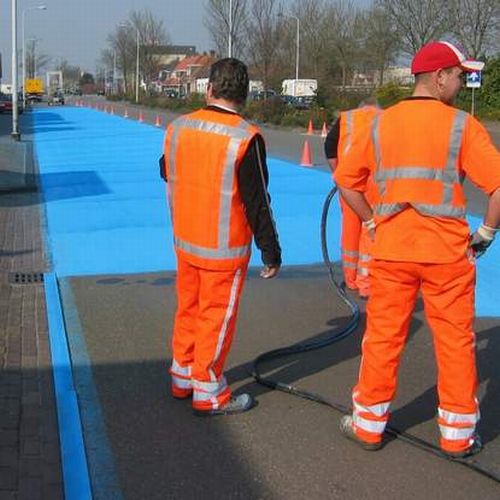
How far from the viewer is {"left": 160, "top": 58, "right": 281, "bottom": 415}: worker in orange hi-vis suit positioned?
13.2 ft

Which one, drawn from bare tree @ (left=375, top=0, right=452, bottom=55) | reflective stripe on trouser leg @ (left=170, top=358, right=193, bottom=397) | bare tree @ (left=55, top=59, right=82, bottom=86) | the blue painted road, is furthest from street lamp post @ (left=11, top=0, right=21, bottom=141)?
bare tree @ (left=55, top=59, right=82, bottom=86)

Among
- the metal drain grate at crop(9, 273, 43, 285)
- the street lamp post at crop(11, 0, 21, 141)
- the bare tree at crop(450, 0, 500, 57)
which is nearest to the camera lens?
the metal drain grate at crop(9, 273, 43, 285)

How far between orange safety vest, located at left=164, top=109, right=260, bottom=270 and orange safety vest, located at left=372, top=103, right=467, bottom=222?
2.33 ft

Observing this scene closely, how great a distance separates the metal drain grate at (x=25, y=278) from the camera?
7.49 meters

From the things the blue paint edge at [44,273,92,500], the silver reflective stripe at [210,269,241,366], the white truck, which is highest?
the white truck

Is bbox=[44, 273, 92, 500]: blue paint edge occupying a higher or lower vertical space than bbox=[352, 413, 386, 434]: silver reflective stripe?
lower

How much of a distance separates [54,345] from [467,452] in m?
2.97

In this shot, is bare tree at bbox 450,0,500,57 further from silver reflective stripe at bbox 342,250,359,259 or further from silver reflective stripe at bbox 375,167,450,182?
silver reflective stripe at bbox 375,167,450,182

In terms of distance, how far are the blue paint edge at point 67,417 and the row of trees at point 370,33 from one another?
109 ft

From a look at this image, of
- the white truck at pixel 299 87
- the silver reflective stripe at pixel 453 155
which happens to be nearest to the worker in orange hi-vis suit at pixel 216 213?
the silver reflective stripe at pixel 453 155

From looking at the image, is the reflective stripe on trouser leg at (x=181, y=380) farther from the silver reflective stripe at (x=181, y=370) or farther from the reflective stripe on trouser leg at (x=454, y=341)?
the reflective stripe on trouser leg at (x=454, y=341)

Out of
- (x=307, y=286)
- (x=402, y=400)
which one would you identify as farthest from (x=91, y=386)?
(x=307, y=286)

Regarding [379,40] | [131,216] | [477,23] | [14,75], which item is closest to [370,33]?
[379,40]

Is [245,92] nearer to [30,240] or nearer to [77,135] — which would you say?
[30,240]
